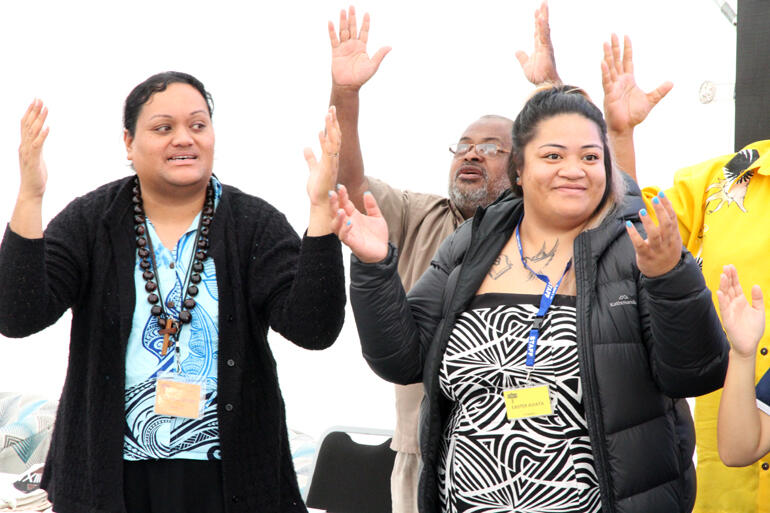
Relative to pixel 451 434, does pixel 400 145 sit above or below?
above

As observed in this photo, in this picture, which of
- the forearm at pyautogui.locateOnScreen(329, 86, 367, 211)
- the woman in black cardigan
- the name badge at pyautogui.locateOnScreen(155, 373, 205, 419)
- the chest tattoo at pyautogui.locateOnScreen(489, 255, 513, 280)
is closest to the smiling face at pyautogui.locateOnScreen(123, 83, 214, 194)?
the woman in black cardigan

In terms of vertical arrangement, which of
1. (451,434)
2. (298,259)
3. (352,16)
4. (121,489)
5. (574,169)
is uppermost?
(352,16)

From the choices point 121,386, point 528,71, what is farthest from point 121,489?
point 528,71

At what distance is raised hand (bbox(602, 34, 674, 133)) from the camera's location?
215 cm

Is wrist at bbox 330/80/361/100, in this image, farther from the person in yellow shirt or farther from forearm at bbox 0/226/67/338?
forearm at bbox 0/226/67/338

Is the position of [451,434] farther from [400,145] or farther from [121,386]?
[400,145]

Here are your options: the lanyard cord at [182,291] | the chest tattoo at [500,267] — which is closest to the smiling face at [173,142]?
the lanyard cord at [182,291]

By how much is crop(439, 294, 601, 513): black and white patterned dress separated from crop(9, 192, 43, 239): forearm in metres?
0.91

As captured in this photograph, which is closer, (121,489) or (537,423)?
(537,423)

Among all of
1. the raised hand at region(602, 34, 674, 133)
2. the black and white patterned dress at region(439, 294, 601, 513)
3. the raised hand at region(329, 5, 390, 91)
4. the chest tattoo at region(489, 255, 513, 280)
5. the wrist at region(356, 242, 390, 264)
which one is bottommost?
the black and white patterned dress at region(439, 294, 601, 513)

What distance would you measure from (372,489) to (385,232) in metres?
1.29

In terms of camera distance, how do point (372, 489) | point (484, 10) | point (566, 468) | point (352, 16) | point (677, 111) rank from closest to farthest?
point (566, 468), point (352, 16), point (372, 489), point (677, 111), point (484, 10)

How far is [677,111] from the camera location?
305 centimetres

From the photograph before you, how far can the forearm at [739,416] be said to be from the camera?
1.64 meters
